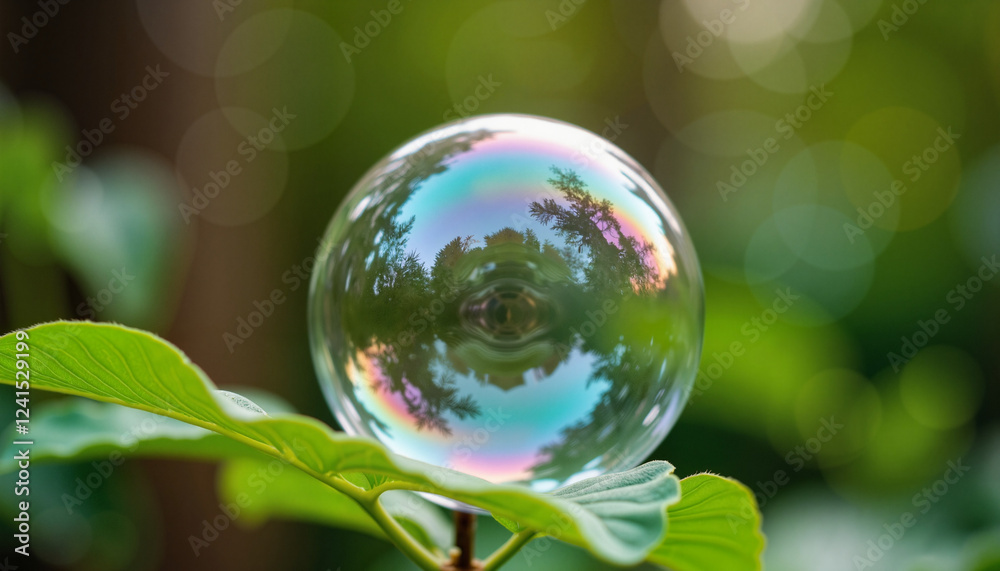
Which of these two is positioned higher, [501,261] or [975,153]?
[975,153]

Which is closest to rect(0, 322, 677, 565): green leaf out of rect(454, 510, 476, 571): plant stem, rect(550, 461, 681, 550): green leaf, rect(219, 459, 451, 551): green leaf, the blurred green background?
rect(550, 461, 681, 550): green leaf

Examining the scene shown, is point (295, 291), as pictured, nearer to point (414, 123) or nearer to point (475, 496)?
point (414, 123)

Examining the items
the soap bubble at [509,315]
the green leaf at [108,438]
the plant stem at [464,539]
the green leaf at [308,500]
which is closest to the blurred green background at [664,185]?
the green leaf at [308,500]

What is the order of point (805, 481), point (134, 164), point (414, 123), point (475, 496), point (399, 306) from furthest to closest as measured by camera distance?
1. point (414, 123)
2. point (805, 481)
3. point (134, 164)
4. point (399, 306)
5. point (475, 496)

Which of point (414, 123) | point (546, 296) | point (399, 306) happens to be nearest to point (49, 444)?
point (399, 306)

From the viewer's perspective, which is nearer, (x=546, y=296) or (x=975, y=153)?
(x=546, y=296)

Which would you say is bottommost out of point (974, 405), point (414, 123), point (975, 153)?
point (414, 123)

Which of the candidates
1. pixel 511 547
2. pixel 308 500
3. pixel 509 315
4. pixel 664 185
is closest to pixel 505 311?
pixel 509 315

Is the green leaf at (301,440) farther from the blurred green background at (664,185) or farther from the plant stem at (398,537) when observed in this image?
the blurred green background at (664,185)

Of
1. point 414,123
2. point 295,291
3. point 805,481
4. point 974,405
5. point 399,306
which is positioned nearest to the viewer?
point 399,306
